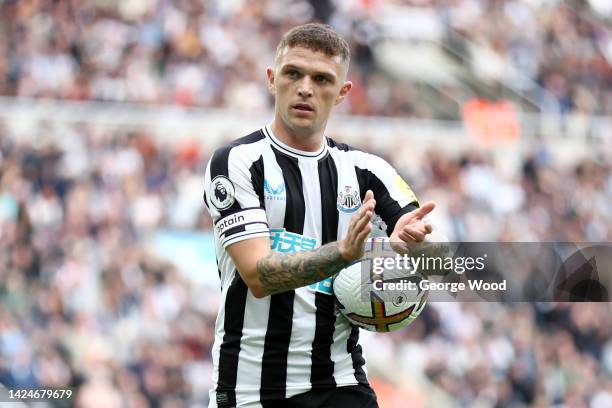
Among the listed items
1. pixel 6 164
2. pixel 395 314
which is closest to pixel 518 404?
pixel 6 164

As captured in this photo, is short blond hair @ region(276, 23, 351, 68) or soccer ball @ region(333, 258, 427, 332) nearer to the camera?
soccer ball @ region(333, 258, 427, 332)

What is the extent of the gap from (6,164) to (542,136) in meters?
9.38

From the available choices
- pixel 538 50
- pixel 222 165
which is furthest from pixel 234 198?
pixel 538 50

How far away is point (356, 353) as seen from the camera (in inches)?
184

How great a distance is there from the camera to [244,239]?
4.30 m

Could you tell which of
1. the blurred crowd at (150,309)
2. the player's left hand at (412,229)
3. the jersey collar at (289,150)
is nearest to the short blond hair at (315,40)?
the jersey collar at (289,150)

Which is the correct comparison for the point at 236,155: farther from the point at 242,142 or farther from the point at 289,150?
the point at 289,150

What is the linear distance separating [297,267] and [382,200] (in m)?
0.82

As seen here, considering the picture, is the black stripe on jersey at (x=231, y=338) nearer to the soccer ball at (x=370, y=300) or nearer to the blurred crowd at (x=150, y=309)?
the soccer ball at (x=370, y=300)

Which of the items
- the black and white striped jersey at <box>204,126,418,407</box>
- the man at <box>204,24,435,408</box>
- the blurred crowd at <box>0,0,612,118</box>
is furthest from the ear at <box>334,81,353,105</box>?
the blurred crowd at <box>0,0,612,118</box>

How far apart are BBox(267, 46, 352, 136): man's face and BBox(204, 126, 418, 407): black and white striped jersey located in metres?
0.14

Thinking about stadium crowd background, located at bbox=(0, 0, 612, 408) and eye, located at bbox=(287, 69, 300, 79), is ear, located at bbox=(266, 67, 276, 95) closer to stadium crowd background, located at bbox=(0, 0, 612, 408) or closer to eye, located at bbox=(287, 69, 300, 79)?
eye, located at bbox=(287, 69, 300, 79)

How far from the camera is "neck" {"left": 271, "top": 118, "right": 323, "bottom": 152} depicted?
184 inches

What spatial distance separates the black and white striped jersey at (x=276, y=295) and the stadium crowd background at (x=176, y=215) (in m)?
7.10
